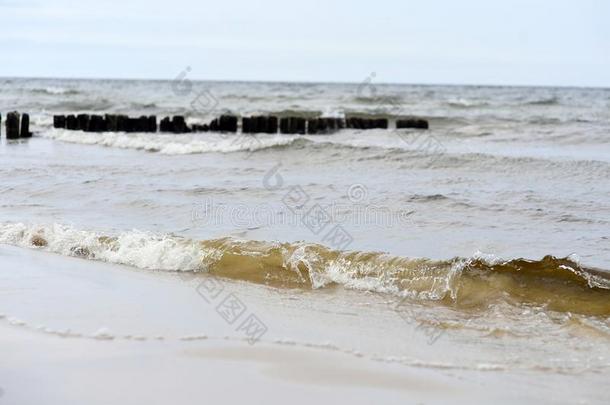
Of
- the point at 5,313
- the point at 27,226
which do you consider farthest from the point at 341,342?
the point at 27,226

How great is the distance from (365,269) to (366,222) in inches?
84.3

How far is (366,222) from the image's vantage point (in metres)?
9.21

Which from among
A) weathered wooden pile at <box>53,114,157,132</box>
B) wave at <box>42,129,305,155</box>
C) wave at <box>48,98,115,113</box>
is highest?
wave at <box>48,98,115,113</box>

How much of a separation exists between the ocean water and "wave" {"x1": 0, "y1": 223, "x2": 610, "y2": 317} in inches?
0.6

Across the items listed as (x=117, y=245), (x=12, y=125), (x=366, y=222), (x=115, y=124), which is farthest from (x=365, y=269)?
(x=115, y=124)

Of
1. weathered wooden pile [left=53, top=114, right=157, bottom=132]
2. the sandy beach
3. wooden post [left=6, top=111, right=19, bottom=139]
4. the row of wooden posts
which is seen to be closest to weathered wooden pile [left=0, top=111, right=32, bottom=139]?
wooden post [left=6, top=111, right=19, bottom=139]

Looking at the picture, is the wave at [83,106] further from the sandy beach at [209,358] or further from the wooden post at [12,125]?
the sandy beach at [209,358]

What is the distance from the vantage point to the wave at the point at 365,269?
6520mm

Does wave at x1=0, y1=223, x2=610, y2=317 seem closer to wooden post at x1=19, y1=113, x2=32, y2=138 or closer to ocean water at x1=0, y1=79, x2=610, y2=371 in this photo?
ocean water at x1=0, y1=79, x2=610, y2=371

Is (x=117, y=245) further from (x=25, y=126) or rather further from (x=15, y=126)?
(x=25, y=126)

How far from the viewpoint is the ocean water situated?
6.48m

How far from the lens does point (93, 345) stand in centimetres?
498

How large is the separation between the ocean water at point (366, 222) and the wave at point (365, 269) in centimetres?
2

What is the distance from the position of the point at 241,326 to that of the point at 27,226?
418cm
